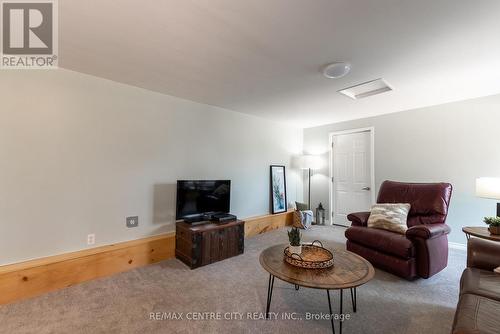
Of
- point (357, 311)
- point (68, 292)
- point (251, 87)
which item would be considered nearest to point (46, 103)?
point (68, 292)

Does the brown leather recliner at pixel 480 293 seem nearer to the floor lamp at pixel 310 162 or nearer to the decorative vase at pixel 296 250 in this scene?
the decorative vase at pixel 296 250

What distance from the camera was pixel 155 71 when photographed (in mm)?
2367

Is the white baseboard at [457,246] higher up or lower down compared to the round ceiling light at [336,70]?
lower down

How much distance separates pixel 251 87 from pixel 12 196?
8.92 ft

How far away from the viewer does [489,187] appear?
7.98 ft

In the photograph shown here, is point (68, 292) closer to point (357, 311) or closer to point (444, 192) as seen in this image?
point (357, 311)

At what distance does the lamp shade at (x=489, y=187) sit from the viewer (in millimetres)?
2371

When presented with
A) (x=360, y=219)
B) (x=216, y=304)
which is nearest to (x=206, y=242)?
(x=216, y=304)

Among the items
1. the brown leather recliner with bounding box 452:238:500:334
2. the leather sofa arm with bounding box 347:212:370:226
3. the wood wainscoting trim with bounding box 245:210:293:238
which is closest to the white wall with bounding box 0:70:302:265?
the wood wainscoting trim with bounding box 245:210:293:238

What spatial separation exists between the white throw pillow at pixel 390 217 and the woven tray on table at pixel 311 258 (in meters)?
1.21

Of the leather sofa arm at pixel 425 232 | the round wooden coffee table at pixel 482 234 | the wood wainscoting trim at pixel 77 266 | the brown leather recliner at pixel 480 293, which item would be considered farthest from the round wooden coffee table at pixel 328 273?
the wood wainscoting trim at pixel 77 266

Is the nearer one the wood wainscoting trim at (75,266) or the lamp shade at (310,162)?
the wood wainscoting trim at (75,266)

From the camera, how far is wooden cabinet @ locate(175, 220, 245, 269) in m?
2.63

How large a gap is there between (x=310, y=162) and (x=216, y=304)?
354 cm
